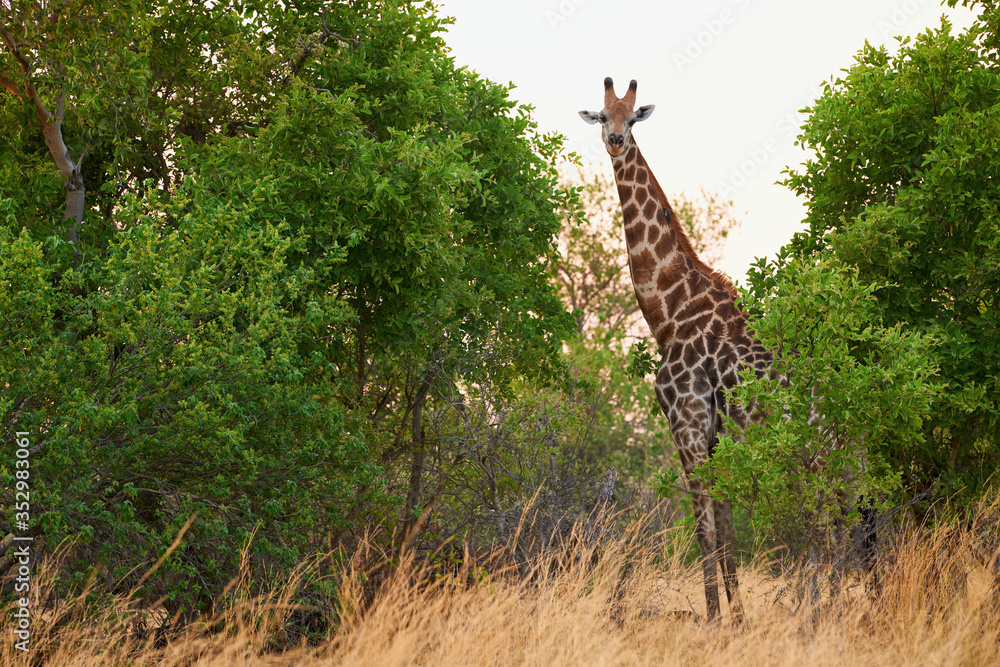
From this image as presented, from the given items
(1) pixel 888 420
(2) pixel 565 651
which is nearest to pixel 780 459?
(1) pixel 888 420

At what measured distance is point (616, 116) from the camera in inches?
471

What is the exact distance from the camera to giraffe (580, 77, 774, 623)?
10602 millimetres

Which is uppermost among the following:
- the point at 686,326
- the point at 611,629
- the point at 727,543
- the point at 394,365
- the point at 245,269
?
the point at 245,269

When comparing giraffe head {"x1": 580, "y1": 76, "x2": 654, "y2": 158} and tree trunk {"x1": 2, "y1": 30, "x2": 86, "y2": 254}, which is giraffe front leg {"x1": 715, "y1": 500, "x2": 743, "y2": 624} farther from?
tree trunk {"x1": 2, "y1": 30, "x2": 86, "y2": 254}

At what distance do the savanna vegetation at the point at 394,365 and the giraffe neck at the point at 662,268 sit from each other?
718 mm

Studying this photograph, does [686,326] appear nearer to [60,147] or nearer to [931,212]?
[931,212]

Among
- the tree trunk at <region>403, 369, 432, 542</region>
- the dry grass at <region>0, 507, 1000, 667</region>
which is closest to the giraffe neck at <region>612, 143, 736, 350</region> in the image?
the tree trunk at <region>403, 369, 432, 542</region>

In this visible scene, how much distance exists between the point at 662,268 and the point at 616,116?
6.78 feet

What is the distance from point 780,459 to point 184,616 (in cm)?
580

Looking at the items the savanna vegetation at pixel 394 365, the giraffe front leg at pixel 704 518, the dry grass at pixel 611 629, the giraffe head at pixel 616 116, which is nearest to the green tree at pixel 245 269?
the savanna vegetation at pixel 394 365

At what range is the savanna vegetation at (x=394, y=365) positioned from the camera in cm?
786

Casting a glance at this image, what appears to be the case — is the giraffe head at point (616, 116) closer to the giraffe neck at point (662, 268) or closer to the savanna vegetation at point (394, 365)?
the giraffe neck at point (662, 268)

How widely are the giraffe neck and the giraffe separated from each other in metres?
0.01

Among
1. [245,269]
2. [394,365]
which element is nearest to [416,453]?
[394,365]
